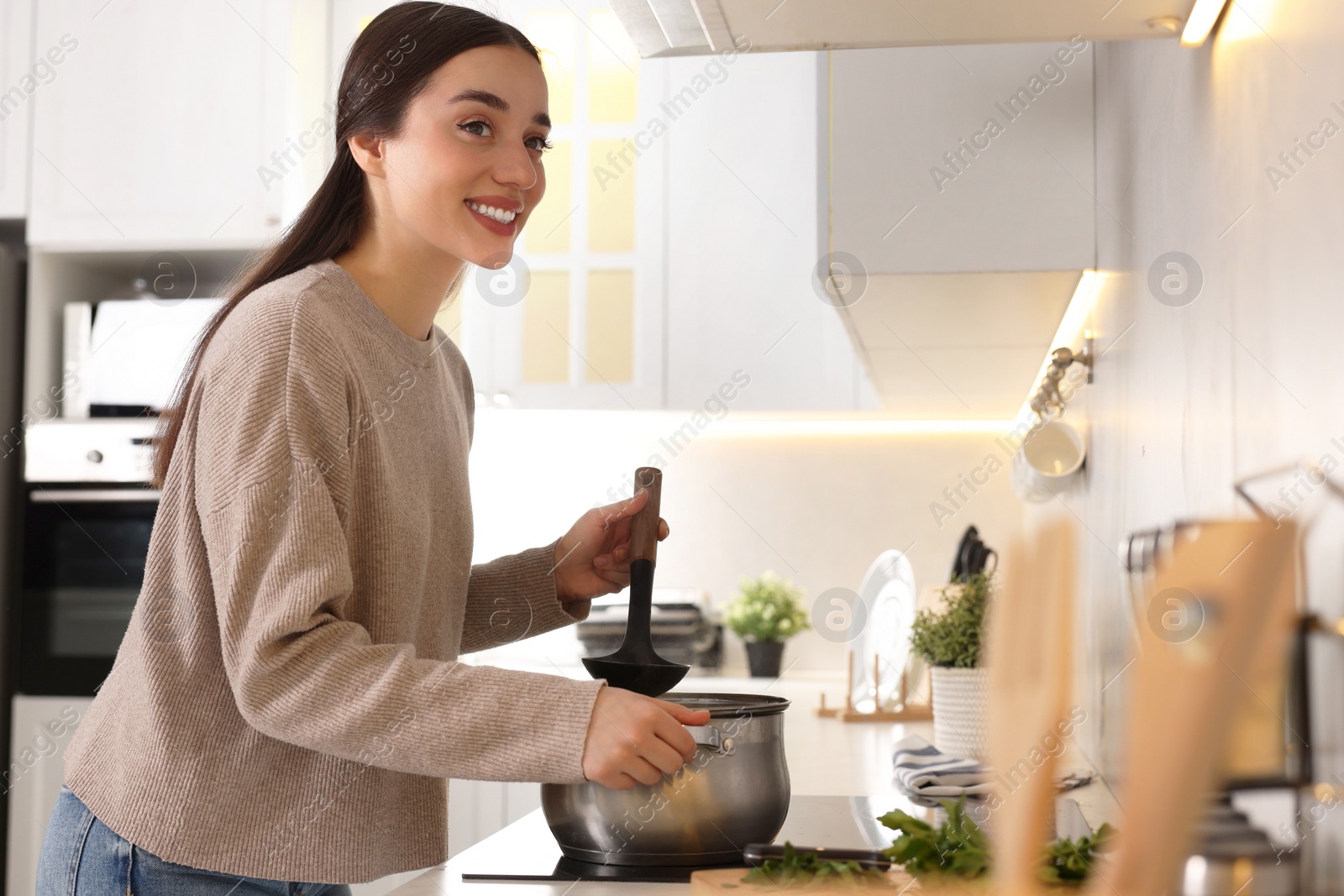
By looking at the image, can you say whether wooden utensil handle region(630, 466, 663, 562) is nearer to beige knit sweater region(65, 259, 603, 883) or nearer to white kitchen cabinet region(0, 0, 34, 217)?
beige knit sweater region(65, 259, 603, 883)

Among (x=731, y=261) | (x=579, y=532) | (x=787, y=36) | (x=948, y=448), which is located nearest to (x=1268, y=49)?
(x=787, y=36)

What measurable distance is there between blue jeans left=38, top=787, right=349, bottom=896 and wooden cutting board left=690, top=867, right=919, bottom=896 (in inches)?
12.4

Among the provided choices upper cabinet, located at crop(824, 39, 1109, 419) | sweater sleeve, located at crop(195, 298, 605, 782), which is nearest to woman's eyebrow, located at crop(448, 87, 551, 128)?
sweater sleeve, located at crop(195, 298, 605, 782)

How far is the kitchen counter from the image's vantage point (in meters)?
0.89

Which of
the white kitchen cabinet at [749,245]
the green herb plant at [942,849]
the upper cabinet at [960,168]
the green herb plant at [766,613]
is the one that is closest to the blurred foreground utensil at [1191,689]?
the green herb plant at [942,849]

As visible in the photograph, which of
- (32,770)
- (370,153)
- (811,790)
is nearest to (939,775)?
(811,790)

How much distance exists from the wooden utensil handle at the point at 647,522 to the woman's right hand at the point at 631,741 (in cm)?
24

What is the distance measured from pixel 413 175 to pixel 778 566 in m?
2.26

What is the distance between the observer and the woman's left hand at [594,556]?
1.18 m

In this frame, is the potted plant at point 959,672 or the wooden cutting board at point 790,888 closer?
the wooden cutting board at point 790,888

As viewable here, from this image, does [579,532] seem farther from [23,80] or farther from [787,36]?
[23,80]

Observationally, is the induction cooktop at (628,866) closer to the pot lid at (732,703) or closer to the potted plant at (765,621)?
the pot lid at (732,703)

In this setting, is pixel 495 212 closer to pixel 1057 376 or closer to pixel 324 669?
pixel 324 669

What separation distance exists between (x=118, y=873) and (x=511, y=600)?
0.43 m
